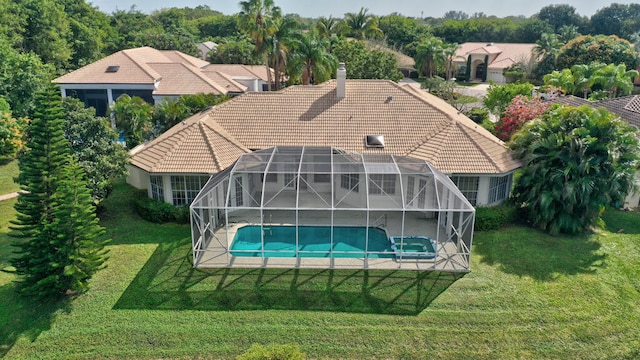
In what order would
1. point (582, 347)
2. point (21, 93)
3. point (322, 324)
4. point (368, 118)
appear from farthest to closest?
point (21, 93) → point (368, 118) → point (322, 324) → point (582, 347)

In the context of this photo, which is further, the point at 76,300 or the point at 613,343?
the point at 76,300

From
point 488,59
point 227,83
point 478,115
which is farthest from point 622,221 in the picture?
point 488,59

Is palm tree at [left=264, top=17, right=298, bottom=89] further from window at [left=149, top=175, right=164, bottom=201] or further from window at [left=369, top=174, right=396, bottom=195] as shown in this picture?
window at [left=369, top=174, right=396, bottom=195]

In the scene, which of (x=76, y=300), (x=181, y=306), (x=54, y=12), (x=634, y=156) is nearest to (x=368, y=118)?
(x=634, y=156)

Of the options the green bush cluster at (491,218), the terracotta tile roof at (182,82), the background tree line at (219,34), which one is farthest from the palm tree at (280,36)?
the green bush cluster at (491,218)

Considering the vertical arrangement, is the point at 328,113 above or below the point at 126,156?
above

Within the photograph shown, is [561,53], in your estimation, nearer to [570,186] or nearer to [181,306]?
[570,186]

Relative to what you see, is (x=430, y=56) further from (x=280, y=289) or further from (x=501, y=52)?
(x=280, y=289)

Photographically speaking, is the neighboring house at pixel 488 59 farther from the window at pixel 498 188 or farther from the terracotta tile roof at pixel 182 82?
the window at pixel 498 188

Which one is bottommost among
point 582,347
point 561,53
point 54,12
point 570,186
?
point 582,347
